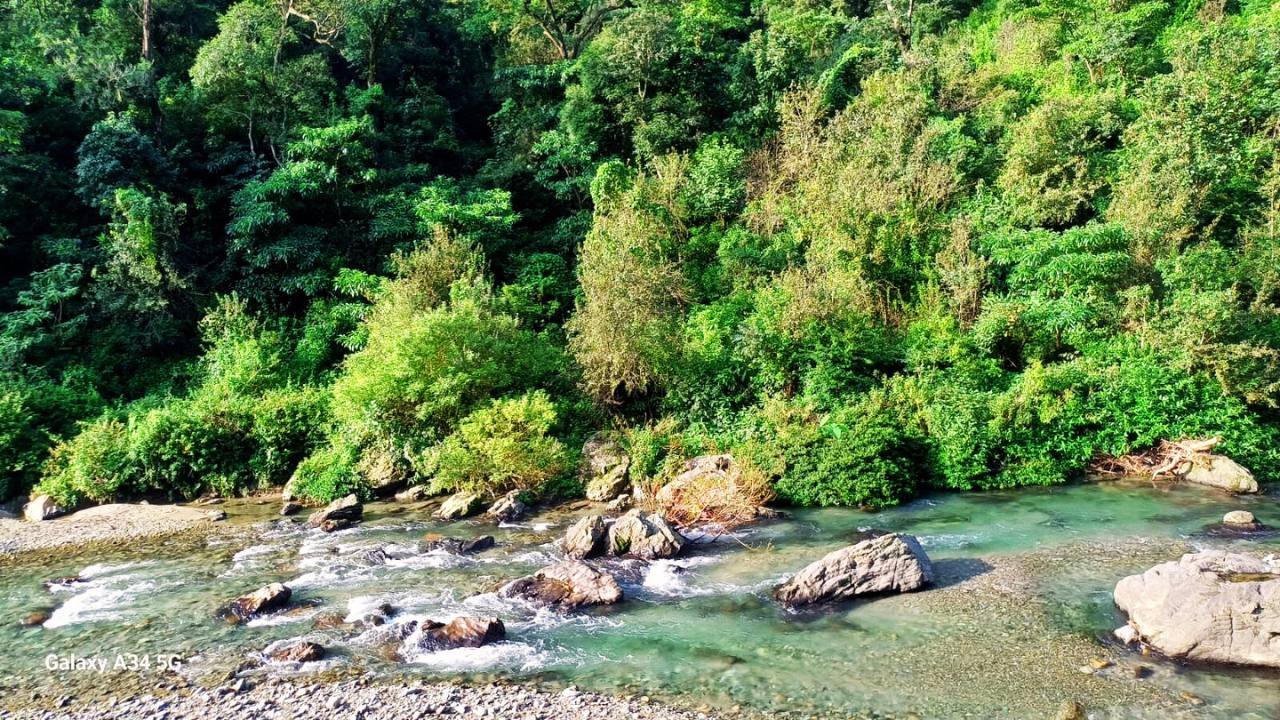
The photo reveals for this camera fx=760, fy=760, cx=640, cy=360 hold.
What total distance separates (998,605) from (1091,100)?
81.9 feet

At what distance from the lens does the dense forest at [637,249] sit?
20.6 meters

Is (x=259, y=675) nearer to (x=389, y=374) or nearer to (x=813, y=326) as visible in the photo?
(x=389, y=374)

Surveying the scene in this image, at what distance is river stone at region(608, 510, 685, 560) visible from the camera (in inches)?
609

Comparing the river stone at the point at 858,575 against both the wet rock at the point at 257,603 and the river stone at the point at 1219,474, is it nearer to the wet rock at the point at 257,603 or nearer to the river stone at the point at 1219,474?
the wet rock at the point at 257,603

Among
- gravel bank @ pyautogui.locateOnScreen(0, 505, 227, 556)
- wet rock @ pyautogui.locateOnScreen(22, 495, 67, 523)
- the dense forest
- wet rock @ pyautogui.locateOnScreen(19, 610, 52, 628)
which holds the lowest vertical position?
wet rock @ pyautogui.locateOnScreen(19, 610, 52, 628)

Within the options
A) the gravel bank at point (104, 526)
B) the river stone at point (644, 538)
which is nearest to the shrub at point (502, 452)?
the river stone at point (644, 538)

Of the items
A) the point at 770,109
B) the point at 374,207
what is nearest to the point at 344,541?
the point at 374,207

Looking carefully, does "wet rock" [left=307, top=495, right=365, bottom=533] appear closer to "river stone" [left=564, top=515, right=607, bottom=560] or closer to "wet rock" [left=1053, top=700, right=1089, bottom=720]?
"river stone" [left=564, top=515, right=607, bottom=560]

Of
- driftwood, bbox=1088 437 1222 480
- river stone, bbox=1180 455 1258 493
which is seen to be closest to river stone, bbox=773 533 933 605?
driftwood, bbox=1088 437 1222 480

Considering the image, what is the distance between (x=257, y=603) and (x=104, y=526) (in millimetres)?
9389

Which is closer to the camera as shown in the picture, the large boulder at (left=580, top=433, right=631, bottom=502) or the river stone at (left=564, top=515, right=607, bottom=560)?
the river stone at (left=564, top=515, right=607, bottom=560)

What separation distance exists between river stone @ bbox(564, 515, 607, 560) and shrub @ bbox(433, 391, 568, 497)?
4379 mm

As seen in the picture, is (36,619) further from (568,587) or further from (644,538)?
(644,538)

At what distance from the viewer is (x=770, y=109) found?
120ft
